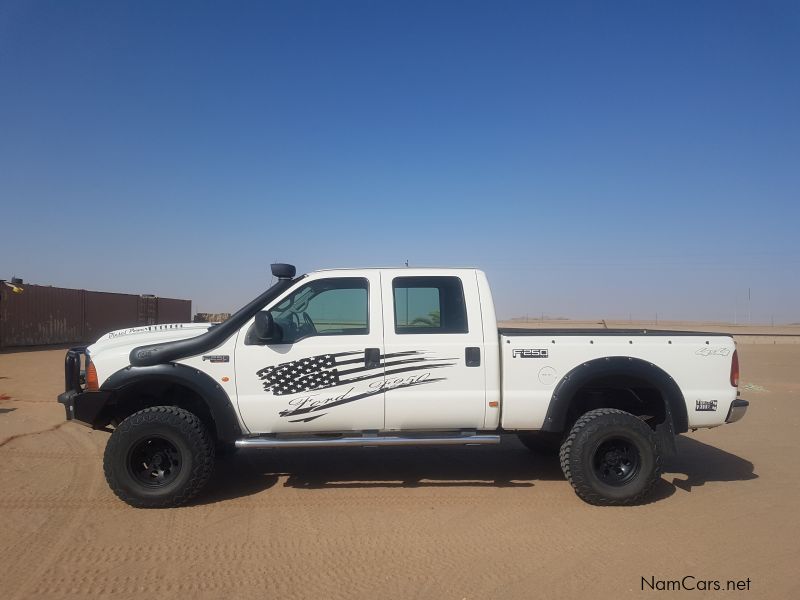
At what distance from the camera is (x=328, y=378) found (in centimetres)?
502

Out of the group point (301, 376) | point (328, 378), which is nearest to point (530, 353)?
point (328, 378)

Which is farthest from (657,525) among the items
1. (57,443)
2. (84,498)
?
(57,443)

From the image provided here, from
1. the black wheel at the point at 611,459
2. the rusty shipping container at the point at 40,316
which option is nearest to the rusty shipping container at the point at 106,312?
the rusty shipping container at the point at 40,316

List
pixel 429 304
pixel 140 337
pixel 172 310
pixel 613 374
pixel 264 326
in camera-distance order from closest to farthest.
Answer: pixel 264 326 < pixel 613 374 < pixel 140 337 < pixel 429 304 < pixel 172 310

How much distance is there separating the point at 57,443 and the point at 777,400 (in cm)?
1213

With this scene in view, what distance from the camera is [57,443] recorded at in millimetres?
7027

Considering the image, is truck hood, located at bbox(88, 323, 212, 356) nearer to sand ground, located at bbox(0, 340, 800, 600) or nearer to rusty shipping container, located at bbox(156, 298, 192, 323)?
sand ground, located at bbox(0, 340, 800, 600)

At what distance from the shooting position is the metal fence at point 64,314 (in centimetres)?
2069

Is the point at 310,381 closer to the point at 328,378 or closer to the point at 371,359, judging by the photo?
the point at 328,378

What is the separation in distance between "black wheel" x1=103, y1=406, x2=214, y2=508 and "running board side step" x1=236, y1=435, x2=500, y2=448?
1.19ft

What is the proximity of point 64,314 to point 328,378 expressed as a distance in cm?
2304

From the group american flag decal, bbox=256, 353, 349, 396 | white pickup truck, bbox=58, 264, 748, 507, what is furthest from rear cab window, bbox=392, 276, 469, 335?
american flag decal, bbox=256, 353, 349, 396

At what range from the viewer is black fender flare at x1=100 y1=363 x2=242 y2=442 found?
4.91m

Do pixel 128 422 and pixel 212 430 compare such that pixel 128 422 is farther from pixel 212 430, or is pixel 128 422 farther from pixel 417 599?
pixel 417 599
